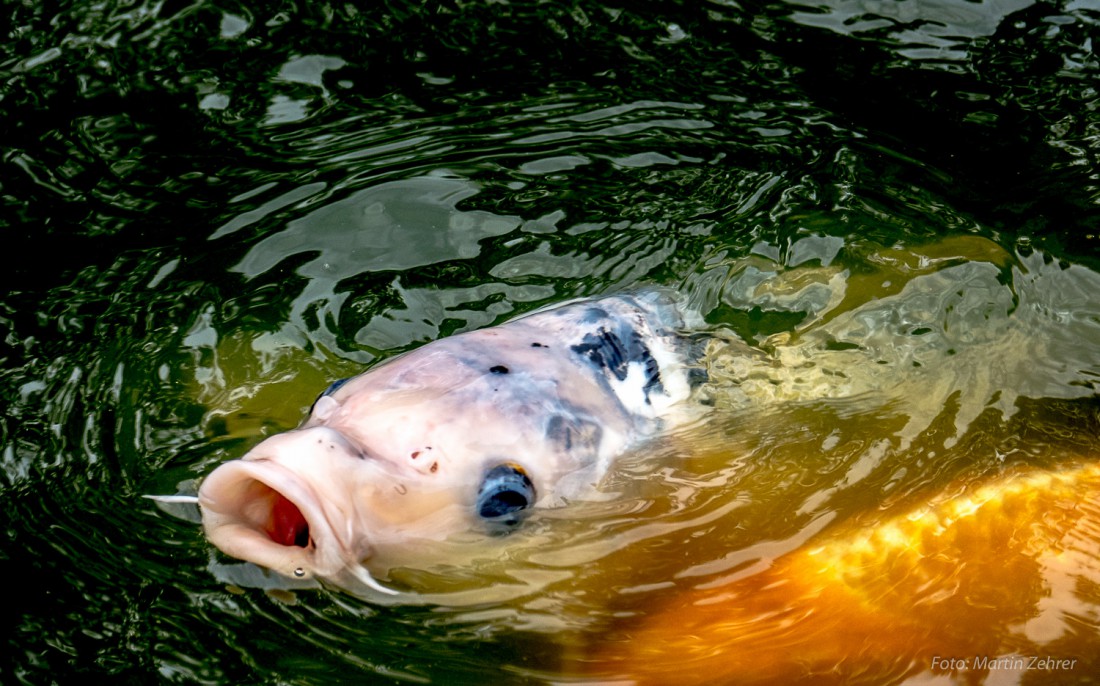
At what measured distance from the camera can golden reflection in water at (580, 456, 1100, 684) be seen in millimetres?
3314

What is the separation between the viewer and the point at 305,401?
4.36 metres

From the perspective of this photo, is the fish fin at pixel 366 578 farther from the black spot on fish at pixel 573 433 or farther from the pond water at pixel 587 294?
the black spot on fish at pixel 573 433

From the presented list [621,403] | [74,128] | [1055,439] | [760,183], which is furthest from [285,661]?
[74,128]

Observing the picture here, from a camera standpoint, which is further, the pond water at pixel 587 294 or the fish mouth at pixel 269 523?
the pond water at pixel 587 294

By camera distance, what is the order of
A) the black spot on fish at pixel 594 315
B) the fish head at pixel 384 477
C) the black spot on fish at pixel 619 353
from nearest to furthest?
the fish head at pixel 384 477, the black spot on fish at pixel 619 353, the black spot on fish at pixel 594 315

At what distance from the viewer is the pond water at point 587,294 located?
138 inches

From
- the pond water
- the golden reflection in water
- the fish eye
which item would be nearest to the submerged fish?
the fish eye

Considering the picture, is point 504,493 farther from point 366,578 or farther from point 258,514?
point 258,514

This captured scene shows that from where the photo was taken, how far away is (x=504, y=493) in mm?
3506

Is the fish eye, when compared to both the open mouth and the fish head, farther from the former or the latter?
the open mouth

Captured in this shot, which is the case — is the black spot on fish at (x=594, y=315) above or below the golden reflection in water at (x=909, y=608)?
above

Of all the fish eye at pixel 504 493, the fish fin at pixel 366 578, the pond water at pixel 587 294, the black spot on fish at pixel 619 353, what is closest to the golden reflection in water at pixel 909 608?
the pond water at pixel 587 294


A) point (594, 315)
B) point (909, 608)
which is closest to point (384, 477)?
point (594, 315)

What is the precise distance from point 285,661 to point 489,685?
0.59 m
